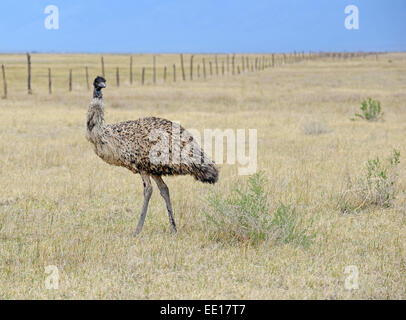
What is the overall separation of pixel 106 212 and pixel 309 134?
9679 mm

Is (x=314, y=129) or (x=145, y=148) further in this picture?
(x=314, y=129)

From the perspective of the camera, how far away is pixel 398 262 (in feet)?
21.1

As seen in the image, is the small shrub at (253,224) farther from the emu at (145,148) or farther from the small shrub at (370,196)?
the small shrub at (370,196)

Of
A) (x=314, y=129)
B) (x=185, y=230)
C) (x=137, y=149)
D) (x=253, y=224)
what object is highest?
(x=137, y=149)

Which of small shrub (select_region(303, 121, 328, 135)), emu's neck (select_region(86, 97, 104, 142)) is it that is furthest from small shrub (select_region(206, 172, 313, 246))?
small shrub (select_region(303, 121, 328, 135))

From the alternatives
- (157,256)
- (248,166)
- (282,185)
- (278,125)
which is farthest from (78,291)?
(278,125)

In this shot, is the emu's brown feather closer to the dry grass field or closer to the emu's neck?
the emu's neck

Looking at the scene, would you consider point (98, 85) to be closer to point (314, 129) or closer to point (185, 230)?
point (185, 230)

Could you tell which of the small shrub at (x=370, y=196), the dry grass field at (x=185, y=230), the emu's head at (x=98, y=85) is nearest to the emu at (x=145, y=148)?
the emu's head at (x=98, y=85)

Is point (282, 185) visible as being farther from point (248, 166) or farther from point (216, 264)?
point (216, 264)

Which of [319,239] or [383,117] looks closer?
[319,239]


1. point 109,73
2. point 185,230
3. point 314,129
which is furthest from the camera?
point 109,73

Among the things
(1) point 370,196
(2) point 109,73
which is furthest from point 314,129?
(2) point 109,73

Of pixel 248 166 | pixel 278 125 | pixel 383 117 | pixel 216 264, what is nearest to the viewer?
pixel 216 264
